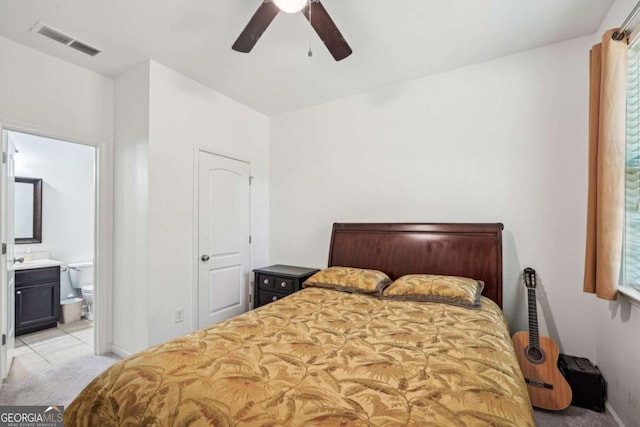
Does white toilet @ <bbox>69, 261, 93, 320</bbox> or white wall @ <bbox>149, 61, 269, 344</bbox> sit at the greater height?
white wall @ <bbox>149, 61, 269, 344</bbox>

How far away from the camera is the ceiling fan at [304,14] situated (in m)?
1.63

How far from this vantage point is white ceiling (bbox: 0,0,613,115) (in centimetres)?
202

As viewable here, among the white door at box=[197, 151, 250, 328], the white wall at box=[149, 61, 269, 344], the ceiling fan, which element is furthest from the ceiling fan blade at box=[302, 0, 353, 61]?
the white door at box=[197, 151, 250, 328]

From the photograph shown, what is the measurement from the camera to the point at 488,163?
2689 mm

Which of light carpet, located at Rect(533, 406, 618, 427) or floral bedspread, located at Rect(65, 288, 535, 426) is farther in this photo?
light carpet, located at Rect(533, 406, 618, 427)

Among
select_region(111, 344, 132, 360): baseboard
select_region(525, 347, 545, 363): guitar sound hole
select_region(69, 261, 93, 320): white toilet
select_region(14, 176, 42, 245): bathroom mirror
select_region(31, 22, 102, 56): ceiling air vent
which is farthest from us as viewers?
select_region(69, 261, 93, 320): white toilet

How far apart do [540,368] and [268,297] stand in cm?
254

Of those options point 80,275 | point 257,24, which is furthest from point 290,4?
point 80,275

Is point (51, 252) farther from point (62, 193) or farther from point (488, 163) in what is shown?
point (488, 163)

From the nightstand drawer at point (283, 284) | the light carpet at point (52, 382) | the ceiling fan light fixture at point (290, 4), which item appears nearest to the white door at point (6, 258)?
the light carpet at point (52, 382)

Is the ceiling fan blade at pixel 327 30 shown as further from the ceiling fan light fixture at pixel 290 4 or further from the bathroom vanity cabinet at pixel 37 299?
the bathroom vanity cabinet at pixel 37 299

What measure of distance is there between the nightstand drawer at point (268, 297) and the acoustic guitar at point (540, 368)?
7.44 ft

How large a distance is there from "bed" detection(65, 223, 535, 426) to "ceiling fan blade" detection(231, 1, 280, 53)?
70.6 inches

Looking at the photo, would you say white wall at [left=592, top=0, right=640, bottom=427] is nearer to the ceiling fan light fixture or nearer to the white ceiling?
the white ceiling
